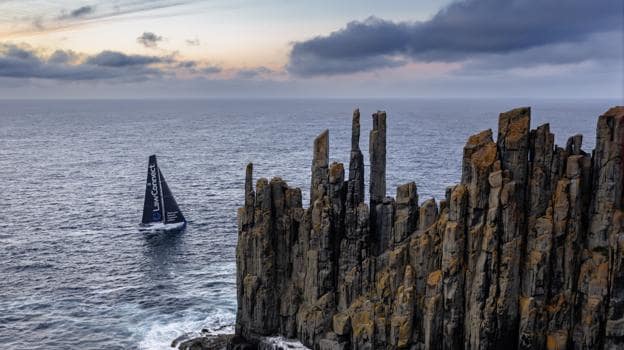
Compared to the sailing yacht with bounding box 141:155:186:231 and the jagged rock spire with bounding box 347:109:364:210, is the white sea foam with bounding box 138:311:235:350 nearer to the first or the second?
the jagged rock spire with bounding box 347:109:364:210

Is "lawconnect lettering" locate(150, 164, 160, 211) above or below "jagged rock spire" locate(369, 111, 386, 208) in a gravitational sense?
below

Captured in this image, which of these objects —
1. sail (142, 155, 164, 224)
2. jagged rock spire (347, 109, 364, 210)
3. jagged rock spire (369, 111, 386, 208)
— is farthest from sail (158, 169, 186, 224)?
jagged rock spire (369, 111, 386, 208)

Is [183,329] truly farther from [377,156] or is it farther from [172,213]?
[172,213]

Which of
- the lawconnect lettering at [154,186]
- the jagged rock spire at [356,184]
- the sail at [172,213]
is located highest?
the jagged rock spire at [356,184]

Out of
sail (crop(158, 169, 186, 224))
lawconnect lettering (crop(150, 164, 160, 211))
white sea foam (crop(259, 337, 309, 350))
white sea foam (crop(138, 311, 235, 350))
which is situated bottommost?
white sea foam (crop(138, 311, 235, 350))

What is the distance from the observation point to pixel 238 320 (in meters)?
63.2

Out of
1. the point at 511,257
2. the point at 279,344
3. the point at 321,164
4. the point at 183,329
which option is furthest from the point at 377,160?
the point at 183,329

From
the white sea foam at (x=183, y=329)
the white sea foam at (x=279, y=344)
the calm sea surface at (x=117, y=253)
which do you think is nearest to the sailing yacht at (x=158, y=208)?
the calm sea surface at (x=117, y=253)

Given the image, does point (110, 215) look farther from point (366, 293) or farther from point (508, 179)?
point (508, 179)

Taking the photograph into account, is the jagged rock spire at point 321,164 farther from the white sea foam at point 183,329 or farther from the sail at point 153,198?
the sail at point 153,198

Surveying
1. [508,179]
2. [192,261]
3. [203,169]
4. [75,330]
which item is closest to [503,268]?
[508,179]

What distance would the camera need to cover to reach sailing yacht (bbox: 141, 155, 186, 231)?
359 ft

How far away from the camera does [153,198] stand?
111500mm

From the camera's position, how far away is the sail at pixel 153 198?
111 meters
